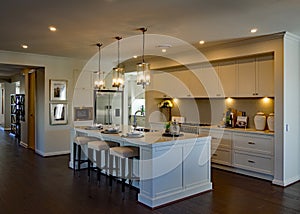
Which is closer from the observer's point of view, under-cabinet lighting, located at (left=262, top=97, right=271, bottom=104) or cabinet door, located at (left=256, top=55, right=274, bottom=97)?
cabinet door, located at (left=256, top=55, right=274, bottom=97)

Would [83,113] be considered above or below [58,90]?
below

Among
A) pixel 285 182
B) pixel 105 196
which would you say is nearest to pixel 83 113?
pixel 105 196

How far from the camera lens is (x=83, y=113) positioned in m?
7.54

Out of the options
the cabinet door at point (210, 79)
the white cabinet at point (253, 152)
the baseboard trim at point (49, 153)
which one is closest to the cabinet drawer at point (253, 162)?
the white cabinet at point (253, 152)

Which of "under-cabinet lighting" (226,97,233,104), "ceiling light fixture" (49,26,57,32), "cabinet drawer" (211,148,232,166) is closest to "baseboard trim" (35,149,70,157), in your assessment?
"ceiling light fixture" (49,26,57,32)

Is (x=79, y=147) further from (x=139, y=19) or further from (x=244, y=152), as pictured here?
(x=244, y=152)

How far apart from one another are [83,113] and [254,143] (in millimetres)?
4692

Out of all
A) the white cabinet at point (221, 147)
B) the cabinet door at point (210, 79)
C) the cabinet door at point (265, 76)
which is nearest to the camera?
the cabinet door at point (265, 76)

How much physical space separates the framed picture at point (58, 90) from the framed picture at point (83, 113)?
0.50 metres

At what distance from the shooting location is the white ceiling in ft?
10.5

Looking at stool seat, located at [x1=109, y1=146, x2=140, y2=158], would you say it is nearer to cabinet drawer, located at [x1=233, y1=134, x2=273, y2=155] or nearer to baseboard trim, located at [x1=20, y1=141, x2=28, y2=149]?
cabinet drawer, located at [x1=233, y1=134, x2=273, y2=155]

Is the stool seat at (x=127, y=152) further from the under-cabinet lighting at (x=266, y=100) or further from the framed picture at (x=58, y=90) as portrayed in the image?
the framed picture at (x=58, y=90)

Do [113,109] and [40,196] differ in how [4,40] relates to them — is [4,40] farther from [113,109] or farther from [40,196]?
[113,109]

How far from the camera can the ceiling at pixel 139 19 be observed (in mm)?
3191
